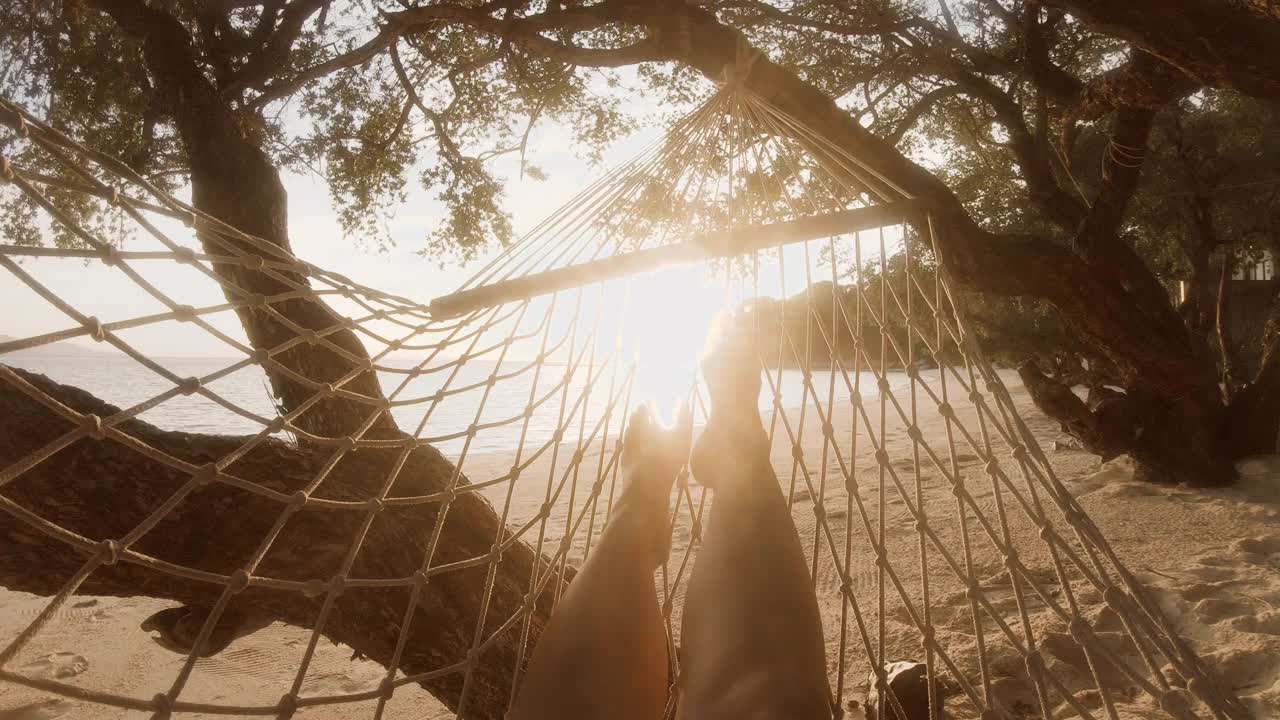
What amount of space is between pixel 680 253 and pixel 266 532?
1.01 metres

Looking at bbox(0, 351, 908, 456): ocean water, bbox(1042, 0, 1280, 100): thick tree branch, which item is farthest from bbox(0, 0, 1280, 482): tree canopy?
bbox(0, 351, 908, 456): ocean water

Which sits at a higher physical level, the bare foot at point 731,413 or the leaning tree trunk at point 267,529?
the bare foot at point 731,413

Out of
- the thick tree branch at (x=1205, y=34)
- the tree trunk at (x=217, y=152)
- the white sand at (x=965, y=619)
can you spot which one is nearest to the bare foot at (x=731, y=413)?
the white sand at (x=965, y=619)

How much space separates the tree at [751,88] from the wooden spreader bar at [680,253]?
0.24 metres

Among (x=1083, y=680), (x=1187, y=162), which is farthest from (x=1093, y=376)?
(x=1083, y=680)

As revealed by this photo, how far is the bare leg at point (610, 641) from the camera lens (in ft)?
3.11

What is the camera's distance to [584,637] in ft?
3.26

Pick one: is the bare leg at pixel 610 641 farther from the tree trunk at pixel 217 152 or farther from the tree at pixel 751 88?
the tree trunk at pixel 217 152

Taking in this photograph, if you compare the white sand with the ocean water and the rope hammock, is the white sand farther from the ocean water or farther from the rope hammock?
the ocean water

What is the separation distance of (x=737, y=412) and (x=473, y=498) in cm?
66

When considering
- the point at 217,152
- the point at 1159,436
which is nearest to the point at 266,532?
the point at 217,152

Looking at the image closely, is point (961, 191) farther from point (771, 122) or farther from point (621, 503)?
point (621, 503)

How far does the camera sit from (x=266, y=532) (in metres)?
1.29

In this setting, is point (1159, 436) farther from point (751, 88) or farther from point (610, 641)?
point (610, 641)
